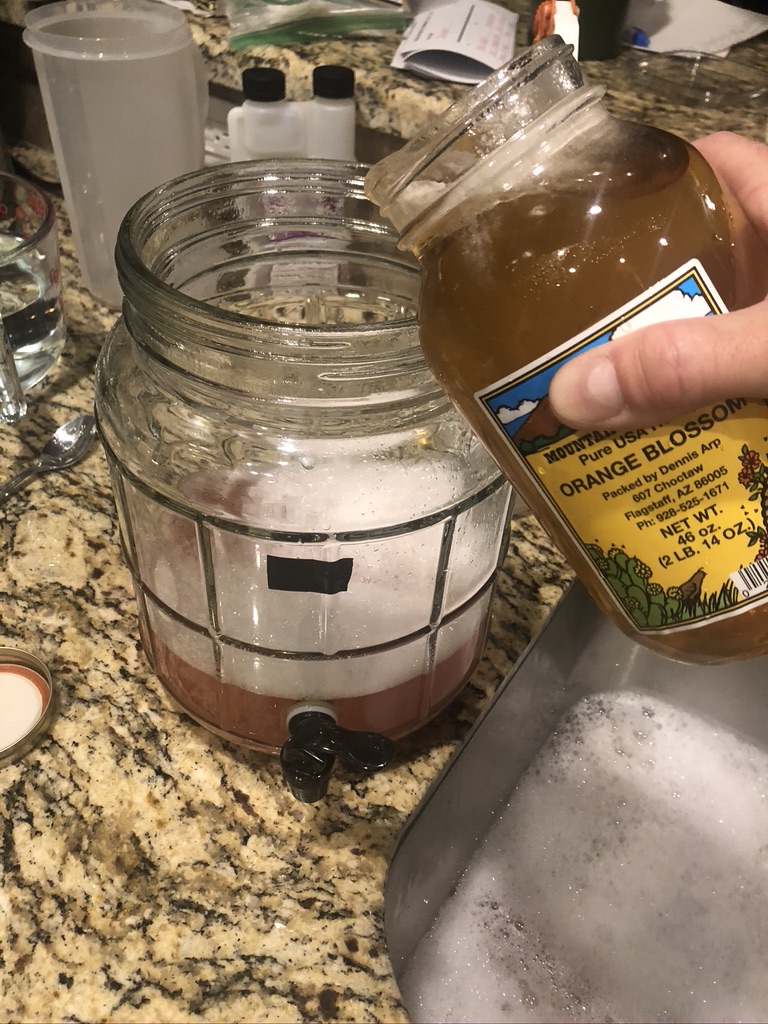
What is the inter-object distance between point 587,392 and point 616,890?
0.49 metres

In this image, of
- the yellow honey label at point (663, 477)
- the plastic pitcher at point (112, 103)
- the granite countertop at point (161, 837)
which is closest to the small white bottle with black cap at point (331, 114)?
the plastic pitcher at point (112, 103)

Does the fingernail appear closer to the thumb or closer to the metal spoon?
the thumb

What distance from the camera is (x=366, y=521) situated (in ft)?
1.47

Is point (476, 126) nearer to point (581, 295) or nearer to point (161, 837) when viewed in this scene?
point (581, 295)

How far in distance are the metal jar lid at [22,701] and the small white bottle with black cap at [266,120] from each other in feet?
1.67

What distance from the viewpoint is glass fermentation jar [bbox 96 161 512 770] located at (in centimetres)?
40

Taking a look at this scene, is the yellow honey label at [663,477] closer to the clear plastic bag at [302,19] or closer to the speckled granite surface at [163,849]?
the speckled granite surface at [163,849]

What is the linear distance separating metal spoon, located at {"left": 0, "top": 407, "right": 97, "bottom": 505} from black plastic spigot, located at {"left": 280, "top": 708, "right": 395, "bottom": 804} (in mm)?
402

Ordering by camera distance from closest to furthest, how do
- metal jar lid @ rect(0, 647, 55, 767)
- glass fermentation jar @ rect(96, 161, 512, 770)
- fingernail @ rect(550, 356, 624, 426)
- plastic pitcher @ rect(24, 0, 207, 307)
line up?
1. fingernail @ rect(550, 356, 624, 426)
2. glass fermentation jar @ rect(96, 161, 512, 770)
3. metal jar lid @ rect(0, 647, 55, 767)
4. plastic pitcher @ rect(24, 0, 207, 307)

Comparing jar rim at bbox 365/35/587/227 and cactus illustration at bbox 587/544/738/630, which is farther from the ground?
jar rim at bbox 365/35/587/227

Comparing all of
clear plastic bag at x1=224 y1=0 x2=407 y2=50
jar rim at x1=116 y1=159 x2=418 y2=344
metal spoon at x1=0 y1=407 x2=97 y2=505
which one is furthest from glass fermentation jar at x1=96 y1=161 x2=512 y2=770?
clear plastic bag at x1=224 y1=0 x2=407 y2=50

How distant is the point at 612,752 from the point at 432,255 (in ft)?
1.74

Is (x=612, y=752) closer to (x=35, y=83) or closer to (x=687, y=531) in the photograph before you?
(x=687, y=531)

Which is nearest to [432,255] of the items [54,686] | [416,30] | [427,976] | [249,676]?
[249,676]
